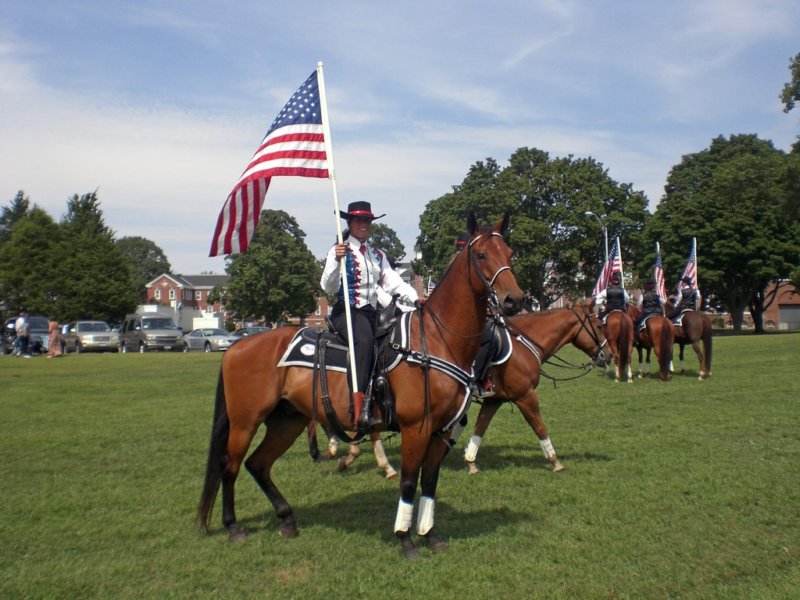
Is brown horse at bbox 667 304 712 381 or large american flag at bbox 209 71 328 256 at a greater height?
large american flag at bbox 209 71 328 256

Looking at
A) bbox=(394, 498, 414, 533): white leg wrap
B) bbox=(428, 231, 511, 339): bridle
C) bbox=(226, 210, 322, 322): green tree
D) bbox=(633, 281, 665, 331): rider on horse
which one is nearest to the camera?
bbox=(428, 231, 511, 339): bridle

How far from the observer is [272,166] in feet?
25.2

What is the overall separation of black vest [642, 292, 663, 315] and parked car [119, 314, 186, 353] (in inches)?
1392

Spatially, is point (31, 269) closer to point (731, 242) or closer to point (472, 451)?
point (731, 242)

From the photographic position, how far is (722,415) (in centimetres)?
1406

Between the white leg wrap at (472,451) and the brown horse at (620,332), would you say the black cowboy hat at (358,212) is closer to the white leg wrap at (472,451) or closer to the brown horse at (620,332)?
the white leg wrap at (472,451)

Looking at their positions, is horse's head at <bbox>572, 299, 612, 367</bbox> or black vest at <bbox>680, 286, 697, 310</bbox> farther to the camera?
black vest at <bbox>680, 286, 697, 310</bbox>

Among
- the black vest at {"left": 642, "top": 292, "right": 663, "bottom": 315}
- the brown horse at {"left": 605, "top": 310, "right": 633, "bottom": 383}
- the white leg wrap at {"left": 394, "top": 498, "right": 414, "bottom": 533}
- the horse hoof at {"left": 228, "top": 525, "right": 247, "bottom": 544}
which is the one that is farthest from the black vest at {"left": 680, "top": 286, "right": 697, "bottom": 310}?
the horse hoof at {"left": 228, "top": 525, "right": 247, "bottom": 544}

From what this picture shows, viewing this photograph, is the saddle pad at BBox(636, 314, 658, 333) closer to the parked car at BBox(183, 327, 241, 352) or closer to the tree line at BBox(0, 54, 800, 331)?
the tree line at BBox(0, 54, 800, 331)

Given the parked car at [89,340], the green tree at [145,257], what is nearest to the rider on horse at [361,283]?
the parked car at [89,340]

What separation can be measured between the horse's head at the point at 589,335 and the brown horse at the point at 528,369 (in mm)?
175

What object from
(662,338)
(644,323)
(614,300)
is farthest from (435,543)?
(644,323)

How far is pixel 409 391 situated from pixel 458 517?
196cm

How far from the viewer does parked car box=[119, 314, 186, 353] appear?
49281 mm
